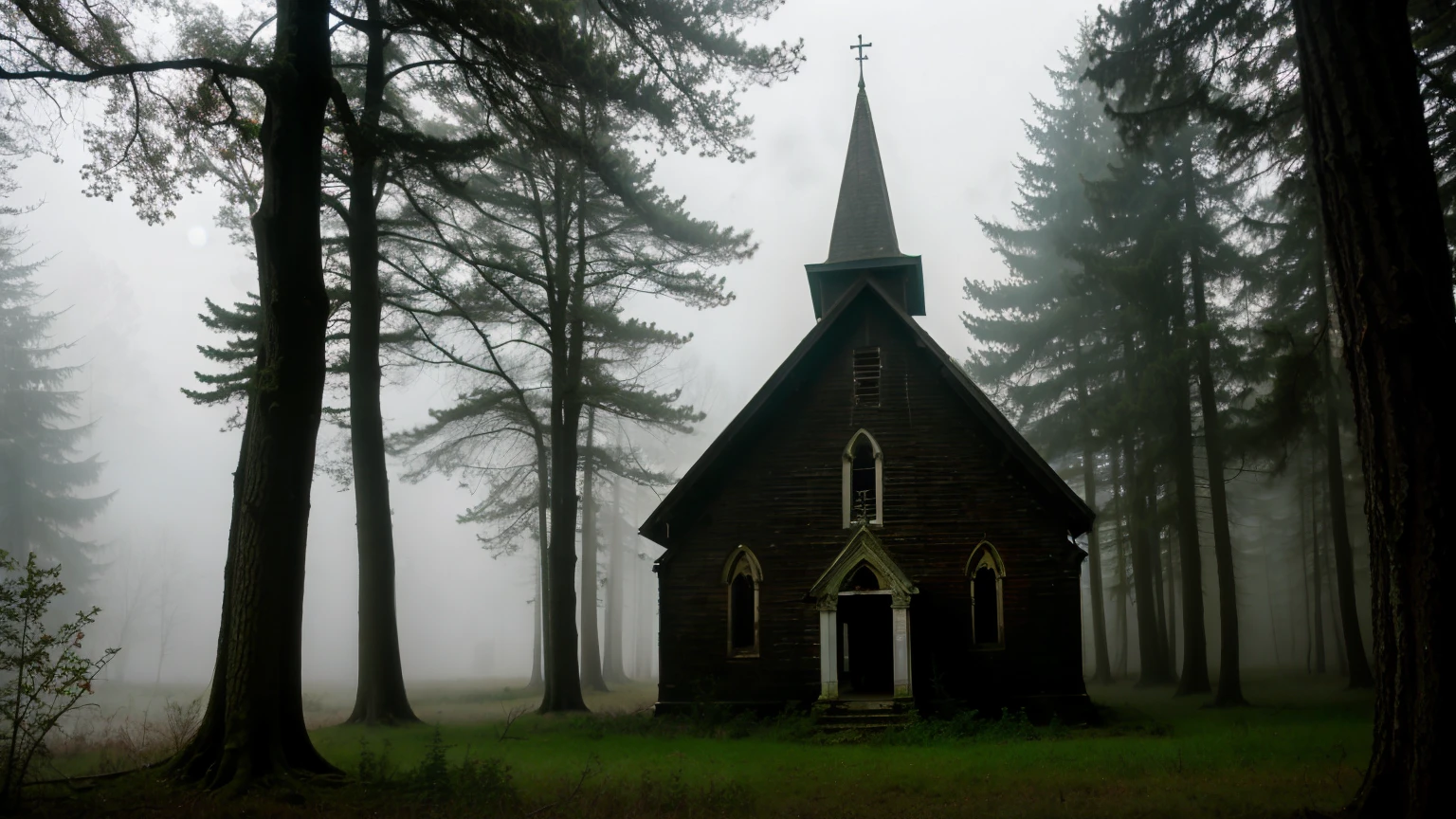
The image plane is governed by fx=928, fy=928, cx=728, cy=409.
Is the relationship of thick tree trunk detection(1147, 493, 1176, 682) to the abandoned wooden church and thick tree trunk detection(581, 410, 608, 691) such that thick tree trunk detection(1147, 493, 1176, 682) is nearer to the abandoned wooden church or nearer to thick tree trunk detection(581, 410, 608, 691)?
the abandoned wooden church

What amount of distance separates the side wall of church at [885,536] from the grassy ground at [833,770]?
1.50m

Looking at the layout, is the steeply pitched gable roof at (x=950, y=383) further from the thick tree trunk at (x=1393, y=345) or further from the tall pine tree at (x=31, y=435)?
the tall pine tree at (x=31, y=435)

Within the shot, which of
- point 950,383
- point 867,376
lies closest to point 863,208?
point 867,376

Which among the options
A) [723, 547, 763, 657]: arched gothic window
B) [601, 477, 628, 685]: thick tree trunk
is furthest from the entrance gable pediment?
[601, 477, 628, 685]: thick tree trunk

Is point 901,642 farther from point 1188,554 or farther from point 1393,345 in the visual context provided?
point 1393,345

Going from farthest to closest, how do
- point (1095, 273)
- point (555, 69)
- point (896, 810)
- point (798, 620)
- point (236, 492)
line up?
point (1095, 273), point (798, 620), point (236, 492), point (555, 69), point (896, 810)

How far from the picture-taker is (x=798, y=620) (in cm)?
1869

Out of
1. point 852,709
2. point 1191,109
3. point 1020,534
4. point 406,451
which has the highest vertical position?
point 1191,109

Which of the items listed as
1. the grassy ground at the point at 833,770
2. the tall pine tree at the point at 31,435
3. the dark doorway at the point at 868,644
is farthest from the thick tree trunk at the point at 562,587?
the tall pine tree at the point at 31,435

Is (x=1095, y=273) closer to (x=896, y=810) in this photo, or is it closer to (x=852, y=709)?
(x=852, y=709)

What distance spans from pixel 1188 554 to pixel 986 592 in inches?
331

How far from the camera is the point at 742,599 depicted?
63.4ft

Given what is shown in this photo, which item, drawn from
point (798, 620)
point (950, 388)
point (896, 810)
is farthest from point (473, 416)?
point (896, 810)

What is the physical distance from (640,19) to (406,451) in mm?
17852
